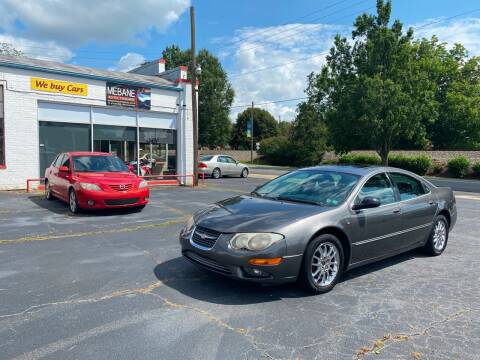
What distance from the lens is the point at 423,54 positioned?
47.7 m

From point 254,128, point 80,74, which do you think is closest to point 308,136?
point 254,128

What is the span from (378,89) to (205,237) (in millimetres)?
26488

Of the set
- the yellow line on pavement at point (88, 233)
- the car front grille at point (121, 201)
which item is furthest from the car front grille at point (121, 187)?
the yellow line on pavement at point (88, 233)

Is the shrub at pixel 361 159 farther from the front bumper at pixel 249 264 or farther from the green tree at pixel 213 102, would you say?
the front bumper at pixel 249 264

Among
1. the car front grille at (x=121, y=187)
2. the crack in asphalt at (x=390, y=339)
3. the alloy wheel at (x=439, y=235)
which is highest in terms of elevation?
the car front grille at (x=121, y=187)

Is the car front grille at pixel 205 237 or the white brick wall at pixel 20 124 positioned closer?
the car front grille at pixel 205 237

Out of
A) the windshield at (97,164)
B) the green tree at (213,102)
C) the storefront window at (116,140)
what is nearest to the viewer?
the windshield at (97,164)

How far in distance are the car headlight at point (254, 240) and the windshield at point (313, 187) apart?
3.32ft

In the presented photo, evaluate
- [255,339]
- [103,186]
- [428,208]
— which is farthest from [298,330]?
[103,186]

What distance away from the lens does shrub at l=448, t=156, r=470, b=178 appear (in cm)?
3053

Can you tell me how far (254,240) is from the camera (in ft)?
13.9

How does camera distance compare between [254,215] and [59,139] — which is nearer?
[254,215]

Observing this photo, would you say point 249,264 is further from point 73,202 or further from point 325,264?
point 73,202

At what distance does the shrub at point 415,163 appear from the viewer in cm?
3294
